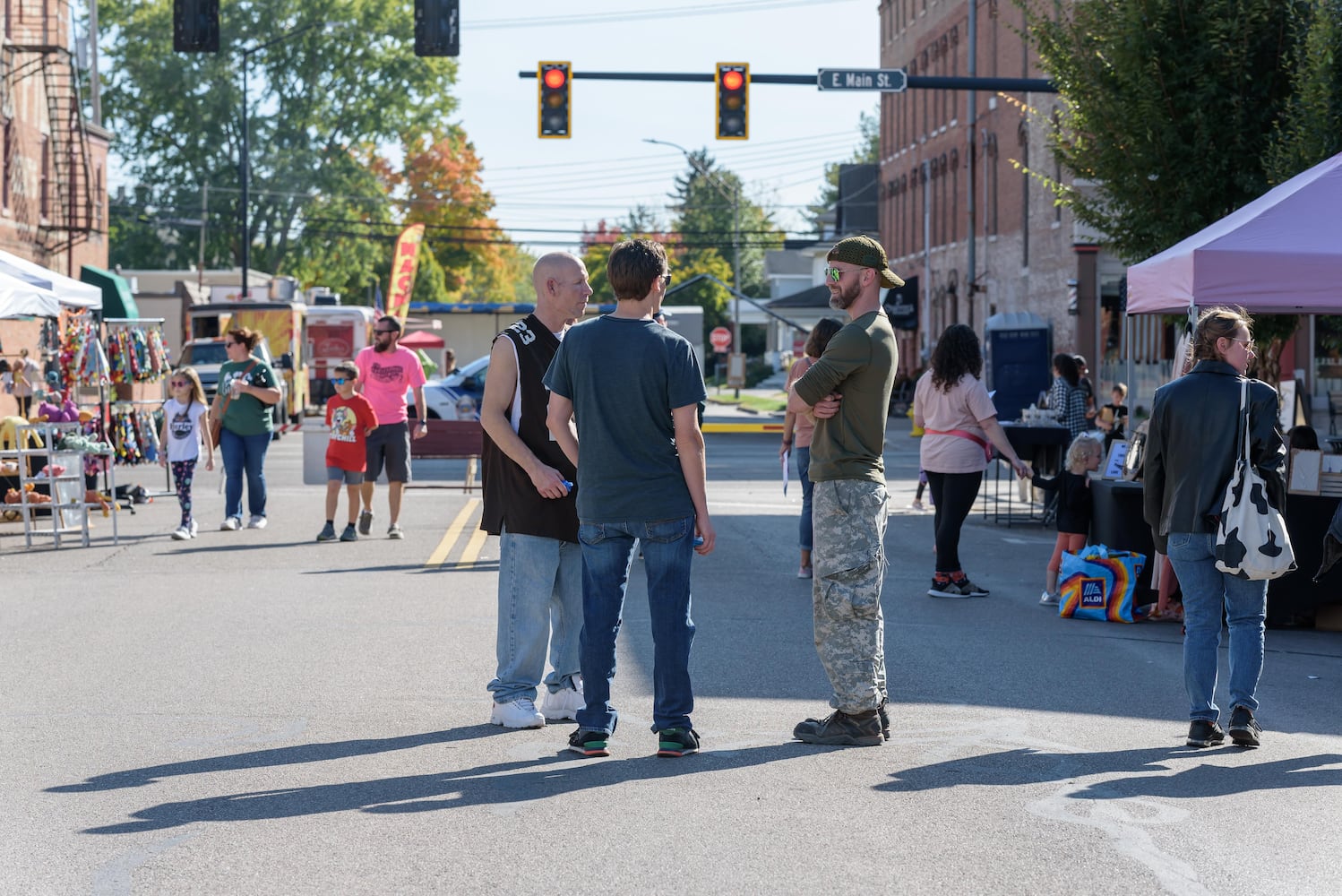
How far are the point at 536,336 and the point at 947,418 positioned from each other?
16.8ft

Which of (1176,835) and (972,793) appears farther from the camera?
(972,793)

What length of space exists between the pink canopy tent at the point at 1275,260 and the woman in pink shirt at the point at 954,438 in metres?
1.36

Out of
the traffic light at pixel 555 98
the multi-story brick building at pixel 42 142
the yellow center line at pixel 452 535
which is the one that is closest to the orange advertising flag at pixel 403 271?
the multi-story brick building at pixel 42 142

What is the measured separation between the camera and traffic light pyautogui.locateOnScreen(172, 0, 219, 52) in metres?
20.5

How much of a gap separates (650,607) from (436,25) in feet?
49.8

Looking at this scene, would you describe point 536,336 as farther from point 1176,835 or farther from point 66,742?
point 1176,835

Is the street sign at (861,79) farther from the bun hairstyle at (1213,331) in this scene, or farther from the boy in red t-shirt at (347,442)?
the bun hairstyle at (1213,331)

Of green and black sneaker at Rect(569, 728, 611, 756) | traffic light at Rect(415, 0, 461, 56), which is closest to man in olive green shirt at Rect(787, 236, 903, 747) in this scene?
green and black sneaker at Rect(569, 728, 611, 756)

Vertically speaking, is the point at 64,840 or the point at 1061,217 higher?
the point at 1061,217

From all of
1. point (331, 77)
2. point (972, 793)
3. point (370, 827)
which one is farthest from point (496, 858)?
point (331, 77)

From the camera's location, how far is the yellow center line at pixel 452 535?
13797mm

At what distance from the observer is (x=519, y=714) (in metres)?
7.25

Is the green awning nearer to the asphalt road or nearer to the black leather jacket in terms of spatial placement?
the asphalt road

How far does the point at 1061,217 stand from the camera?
1449 inches
